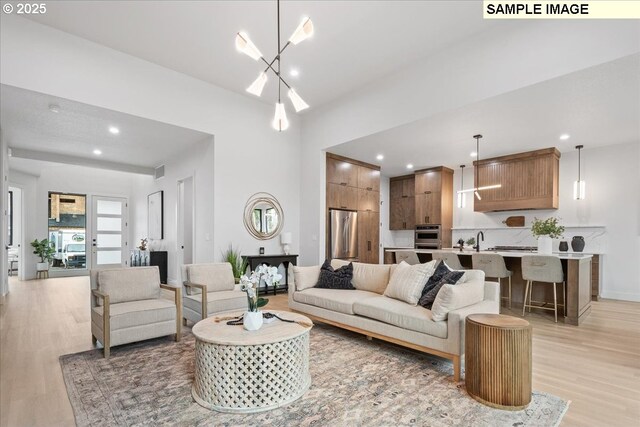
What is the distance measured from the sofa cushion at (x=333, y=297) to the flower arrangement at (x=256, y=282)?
1281 millimetres

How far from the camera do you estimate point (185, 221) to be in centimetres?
697

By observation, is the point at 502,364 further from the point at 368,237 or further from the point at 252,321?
the point at 368,237

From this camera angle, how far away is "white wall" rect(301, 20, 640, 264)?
3330 mm

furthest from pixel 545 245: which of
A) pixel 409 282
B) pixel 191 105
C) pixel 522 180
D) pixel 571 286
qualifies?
pixel 191 105

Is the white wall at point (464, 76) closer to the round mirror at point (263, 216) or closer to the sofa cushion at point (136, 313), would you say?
the round mirror at point (263, 216)

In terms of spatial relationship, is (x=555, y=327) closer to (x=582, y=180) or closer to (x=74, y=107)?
(x=582, y=180)

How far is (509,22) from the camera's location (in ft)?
12.5

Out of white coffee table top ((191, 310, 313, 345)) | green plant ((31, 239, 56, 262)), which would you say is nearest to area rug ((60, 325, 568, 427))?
white coffee table top ((191, 310, 313, 345))

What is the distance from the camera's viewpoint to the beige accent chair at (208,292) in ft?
12.4

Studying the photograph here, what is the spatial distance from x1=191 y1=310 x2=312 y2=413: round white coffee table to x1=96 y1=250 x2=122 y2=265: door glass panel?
9.63m

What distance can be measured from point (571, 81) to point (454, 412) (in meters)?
3.66

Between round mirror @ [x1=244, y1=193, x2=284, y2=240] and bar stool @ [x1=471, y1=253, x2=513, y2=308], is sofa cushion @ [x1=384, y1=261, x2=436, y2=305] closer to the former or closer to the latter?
bar stool @ [x1=471, y1=253, x2=513, y2=308]

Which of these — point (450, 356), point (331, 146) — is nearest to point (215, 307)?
point (450, 356)

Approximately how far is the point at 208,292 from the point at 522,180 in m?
6.26
